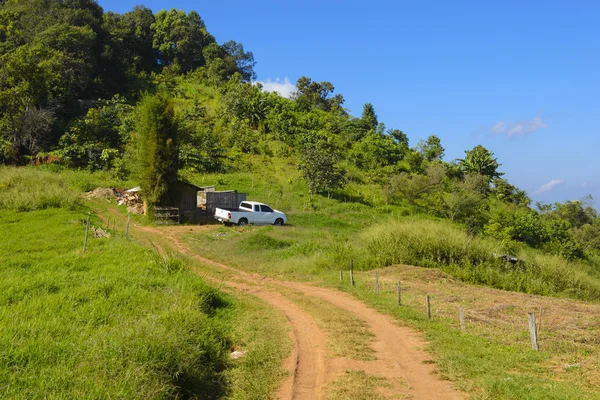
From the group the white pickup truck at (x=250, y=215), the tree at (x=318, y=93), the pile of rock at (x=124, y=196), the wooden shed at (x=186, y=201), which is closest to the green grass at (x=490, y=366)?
the white pickup truck at (x=250, y=215)

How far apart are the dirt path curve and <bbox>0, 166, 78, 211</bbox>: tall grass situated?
1618cm

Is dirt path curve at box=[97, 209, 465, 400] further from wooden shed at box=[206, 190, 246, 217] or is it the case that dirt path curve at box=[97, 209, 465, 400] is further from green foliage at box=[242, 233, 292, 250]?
wooden shed at box=[206, 190, 246, 217]

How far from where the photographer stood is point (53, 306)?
8.62 m

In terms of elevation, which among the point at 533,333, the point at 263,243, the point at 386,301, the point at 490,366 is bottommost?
the point at 490,366

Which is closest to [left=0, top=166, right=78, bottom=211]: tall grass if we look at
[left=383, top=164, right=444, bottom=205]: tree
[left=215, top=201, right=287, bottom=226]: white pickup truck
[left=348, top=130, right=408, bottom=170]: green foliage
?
[left=215, top=201, right=287, bottom=226]: white pickup truck

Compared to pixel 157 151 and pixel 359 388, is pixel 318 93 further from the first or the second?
pixel 359 388

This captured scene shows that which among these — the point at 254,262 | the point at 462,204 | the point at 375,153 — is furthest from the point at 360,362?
the point at 375,153

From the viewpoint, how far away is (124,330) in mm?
6949

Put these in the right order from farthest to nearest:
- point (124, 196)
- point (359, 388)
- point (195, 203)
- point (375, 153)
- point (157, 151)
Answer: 1. point (375, 153)
2. point (124, 196)
3. point (195, 203)
4. point (157, 151)
5. point (359, 388)

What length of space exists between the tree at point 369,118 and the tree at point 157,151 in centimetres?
3544

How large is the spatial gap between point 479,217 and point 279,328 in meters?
34.6

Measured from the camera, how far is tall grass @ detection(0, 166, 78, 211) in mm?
23672

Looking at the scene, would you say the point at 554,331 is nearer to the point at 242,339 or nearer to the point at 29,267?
the point at 242,339

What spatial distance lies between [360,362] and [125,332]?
3.91 meters
